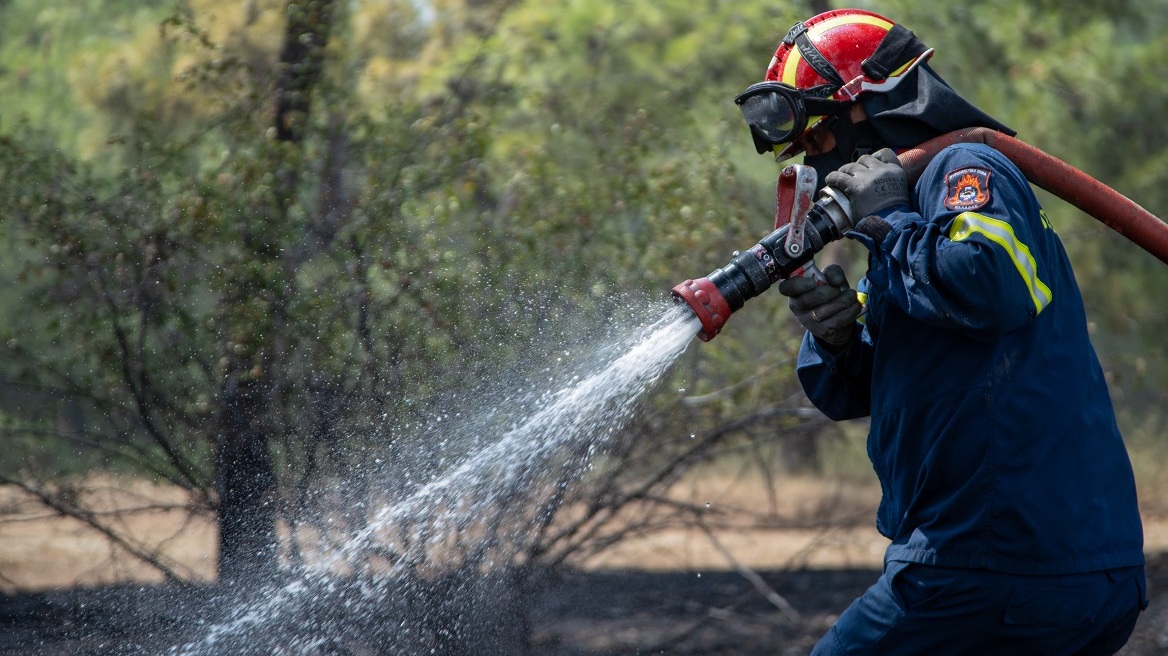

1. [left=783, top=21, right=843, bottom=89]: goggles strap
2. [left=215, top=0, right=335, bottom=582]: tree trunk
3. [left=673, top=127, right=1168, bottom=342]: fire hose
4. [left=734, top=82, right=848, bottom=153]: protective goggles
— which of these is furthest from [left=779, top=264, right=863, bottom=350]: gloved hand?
[left=215, top=0, right=335, bottom=582]: tree trunk

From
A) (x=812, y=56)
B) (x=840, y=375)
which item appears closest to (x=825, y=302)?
(x=840, y=375)

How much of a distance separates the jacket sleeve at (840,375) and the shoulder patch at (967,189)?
648mm

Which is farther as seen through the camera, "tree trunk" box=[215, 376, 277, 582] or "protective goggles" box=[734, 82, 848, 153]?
"tree trunk" box=[215, 376, 277, 582]

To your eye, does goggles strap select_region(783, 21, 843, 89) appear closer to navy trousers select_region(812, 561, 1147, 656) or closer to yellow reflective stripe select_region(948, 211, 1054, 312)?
yellow reflective stripe select_region(948, 211, 1054, 312)

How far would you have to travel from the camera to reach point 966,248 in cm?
224

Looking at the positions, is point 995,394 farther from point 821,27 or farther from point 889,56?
point 821,27

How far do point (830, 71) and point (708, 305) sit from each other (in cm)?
68

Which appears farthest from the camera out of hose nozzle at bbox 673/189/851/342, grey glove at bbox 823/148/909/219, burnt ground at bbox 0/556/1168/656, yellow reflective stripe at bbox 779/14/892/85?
burnt ground at bbox 0/556/1168/656

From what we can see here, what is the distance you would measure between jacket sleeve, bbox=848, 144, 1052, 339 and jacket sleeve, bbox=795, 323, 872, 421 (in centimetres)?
51

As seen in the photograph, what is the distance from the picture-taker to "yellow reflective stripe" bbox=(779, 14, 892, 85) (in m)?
Answer: 2.90

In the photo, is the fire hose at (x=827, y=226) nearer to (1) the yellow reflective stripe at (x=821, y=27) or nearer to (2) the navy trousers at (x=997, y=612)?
(1) the yellow reflective stripe at (x=821, y=27)

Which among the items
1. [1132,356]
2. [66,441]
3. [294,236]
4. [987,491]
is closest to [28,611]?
[66,441]

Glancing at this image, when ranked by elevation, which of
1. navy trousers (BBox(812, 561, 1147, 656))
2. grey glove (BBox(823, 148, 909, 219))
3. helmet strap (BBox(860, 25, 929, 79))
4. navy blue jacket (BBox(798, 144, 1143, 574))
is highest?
helmet strap (BBox(860, 25, 929, 79))

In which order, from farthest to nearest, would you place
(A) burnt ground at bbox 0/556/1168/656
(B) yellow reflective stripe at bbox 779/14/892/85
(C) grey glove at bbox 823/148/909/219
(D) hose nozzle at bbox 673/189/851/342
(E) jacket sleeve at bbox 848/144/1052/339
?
(A) burnt ground at bbox 0/556/1168/656 → (B) yellow reflective stripe at bbox 779/14/892/85 → (D) hose nozzle at bbox 673/189/851/342 → (C) grey glove at bbox 823/148/909/219 → (E) jacket sleeve at bbox 848/144/1052/339
